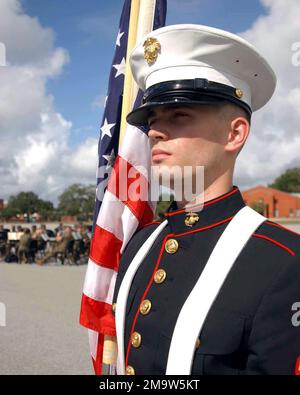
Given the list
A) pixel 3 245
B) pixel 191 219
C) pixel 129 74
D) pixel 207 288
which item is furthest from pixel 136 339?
pixel 3 245

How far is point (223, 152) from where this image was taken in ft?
4.99

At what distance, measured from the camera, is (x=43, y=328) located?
20.8 ft

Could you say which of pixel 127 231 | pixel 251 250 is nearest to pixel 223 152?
pixel 251 250

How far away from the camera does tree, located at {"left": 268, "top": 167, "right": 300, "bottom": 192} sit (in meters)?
88.8

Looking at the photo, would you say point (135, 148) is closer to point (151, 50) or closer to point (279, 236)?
point (151, 50)

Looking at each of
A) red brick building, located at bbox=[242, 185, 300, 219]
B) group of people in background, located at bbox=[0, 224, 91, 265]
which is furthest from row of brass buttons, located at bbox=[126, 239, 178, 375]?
red brick building, located at bbox=[242, 185, 300, 219]

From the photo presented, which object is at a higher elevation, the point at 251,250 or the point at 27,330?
the point at 251,250

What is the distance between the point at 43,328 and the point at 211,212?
17.9 ft

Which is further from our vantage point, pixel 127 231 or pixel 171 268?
pixel 127 231

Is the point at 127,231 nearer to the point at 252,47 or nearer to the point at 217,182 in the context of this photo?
the point at 217,182

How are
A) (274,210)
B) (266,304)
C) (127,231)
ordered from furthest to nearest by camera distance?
(274,210) < (127,231) < (266,304)

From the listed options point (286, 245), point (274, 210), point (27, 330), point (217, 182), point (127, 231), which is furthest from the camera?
point (274, 210)

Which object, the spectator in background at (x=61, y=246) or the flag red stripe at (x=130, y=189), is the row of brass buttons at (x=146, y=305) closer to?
the flag red stripe at (x=130, y=189)

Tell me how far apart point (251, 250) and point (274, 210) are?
74975 millimetres
